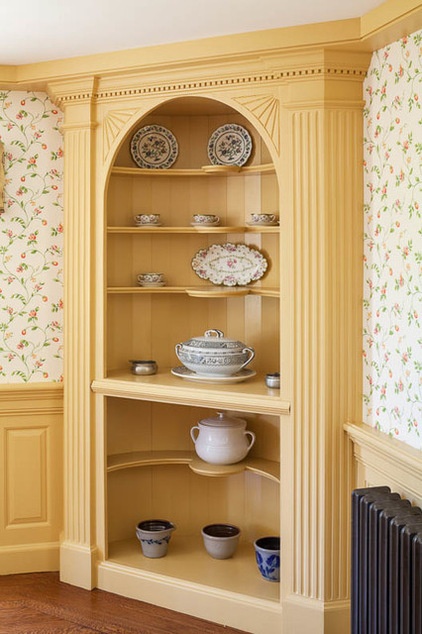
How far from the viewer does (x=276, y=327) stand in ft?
12.2

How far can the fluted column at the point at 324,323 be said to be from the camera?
310cm

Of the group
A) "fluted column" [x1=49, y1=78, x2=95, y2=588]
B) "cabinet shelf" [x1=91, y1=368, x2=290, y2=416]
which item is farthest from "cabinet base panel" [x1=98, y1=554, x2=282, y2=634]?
"cabinet shelf" [x1=91, y1=368, x2=290, y2=416]

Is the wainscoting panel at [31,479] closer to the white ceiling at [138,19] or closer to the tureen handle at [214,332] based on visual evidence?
the tureen handle at [214,332]

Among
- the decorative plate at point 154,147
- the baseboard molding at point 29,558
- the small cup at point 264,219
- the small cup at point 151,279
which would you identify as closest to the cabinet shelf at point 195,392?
the small cup at point 151,279

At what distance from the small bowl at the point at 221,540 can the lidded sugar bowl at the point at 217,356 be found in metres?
0.80

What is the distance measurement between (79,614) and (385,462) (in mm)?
1528

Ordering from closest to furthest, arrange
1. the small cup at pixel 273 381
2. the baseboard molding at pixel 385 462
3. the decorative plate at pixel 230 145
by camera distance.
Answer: the baseboard molding at pixel 385 462
the small cup at pixel 273 381
the decorative plate at pixel 230 145

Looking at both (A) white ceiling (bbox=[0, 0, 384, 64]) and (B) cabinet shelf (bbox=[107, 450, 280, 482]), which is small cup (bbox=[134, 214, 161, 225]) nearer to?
(A) white ceiling (bbox=[0, 0, 384, 64])

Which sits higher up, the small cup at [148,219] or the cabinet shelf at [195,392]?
the small cup at [148,219]

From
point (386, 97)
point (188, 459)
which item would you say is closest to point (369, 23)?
point (386, 97)

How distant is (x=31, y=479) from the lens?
3863 mm

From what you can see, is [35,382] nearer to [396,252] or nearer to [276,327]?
[276,327]

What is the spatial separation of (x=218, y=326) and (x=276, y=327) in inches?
12.8

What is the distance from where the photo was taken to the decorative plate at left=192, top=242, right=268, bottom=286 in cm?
373
